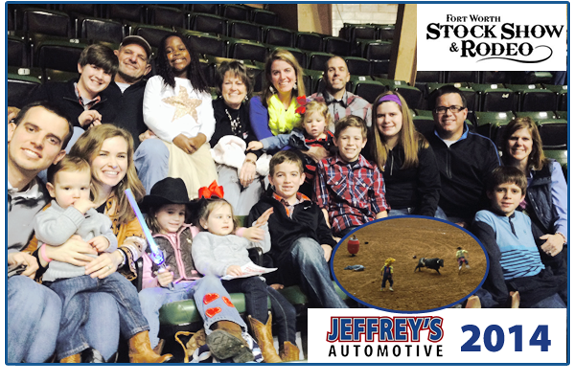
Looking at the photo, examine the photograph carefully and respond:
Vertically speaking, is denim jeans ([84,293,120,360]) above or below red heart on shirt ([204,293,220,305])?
below

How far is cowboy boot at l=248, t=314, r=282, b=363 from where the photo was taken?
212cm

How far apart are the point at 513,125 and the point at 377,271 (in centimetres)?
101

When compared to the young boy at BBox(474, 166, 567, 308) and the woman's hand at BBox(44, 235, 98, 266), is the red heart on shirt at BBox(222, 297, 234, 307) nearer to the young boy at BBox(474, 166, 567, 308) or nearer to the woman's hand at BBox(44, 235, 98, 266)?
the woman's hand at BBox(44, 235, 98, 266)

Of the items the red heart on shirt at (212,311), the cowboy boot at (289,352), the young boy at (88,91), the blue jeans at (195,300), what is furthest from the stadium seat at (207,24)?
the cowboy boot at (289,352)

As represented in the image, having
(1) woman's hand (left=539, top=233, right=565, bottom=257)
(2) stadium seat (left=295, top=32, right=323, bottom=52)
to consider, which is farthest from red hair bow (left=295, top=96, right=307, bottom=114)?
(2) stadium seat (left=295, top=32, right=323, bottom=52)

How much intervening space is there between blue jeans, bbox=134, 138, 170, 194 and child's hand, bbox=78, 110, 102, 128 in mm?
212

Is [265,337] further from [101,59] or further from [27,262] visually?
[101,59]

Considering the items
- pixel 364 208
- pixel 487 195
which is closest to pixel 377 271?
pixel 364 208

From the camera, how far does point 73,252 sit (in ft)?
6.69

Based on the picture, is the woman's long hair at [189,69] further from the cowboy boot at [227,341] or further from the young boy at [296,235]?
the cowboy boot at [227,341]

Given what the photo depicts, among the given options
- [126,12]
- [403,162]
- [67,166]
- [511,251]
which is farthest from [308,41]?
[67,166]

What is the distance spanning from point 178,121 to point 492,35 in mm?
1515

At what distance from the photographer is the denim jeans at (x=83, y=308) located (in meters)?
2.00

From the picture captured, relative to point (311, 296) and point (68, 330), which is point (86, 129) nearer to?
point (68, 330)
